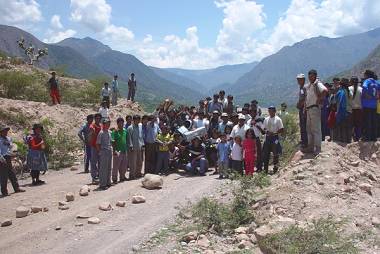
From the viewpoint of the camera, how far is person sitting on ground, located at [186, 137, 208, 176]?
43.8ft

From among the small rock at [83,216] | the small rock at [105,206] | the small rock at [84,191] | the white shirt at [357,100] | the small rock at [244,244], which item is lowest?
the small rock at [244,244]

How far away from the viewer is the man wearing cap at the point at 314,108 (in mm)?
9625

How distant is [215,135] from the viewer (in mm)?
13797

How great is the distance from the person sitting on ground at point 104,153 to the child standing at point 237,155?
319 centimetres

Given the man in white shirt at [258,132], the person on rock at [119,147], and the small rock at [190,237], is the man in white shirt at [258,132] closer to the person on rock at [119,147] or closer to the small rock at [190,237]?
the person on rock at [119,147]

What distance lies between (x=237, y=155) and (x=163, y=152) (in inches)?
94.9

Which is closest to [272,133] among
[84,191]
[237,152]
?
[237,152]

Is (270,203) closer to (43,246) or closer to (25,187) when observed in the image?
(43,246)

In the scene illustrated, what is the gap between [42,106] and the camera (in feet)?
74.3

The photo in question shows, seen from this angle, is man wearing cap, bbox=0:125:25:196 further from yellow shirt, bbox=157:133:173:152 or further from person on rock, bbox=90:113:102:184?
yellow shirt, bbox=157:133:173:152

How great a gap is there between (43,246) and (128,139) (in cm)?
496

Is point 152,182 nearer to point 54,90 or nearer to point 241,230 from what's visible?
point 241,230

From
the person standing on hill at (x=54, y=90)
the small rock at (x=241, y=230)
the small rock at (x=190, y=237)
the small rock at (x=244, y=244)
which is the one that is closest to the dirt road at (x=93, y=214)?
the small rock at (x=190, y=237)

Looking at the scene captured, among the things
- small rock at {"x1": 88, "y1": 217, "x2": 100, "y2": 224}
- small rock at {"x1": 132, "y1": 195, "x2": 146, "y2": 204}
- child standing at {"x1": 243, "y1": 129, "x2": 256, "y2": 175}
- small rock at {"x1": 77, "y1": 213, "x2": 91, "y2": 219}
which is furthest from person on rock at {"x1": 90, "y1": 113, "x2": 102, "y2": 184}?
child standing at {"x1": 243, "y1": 129, "x2": 256, "y2": 175}
